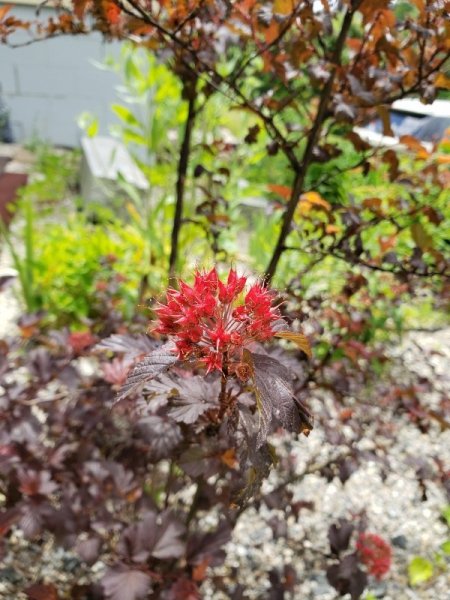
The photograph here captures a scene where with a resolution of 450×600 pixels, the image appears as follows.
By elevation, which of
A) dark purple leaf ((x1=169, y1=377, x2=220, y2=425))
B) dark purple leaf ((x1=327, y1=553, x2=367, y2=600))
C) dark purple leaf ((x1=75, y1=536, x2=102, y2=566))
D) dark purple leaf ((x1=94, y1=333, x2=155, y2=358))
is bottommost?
dark purple leaf ((x1=327, y1=553, x2=367, y2=600))

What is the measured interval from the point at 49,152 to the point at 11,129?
0.61m

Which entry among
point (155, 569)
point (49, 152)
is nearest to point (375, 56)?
point (155, 569)

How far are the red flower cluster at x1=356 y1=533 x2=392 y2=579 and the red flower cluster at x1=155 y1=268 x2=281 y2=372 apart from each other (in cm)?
100

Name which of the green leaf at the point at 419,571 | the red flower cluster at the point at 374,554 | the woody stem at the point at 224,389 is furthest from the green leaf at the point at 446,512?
the woody stem at the point at 224,389

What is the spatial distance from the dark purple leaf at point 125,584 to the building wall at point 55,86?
5.01 metres

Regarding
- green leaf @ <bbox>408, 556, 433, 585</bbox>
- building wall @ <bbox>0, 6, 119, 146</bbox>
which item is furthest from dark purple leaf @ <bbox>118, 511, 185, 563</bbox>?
building wall @ <bbox>0, 6, 119, 146</bbox>

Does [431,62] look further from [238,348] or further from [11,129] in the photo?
[11,129]

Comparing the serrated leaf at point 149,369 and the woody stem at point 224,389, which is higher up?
the serrated leaf at point 149,369

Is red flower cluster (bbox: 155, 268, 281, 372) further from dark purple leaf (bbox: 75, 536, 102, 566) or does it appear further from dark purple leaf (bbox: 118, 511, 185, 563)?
dark purple leaf (bbox: 75, 536, 102, 566)

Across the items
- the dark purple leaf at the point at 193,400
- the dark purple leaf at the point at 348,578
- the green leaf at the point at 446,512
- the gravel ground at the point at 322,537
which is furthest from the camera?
the green leaf at the point at 446,512

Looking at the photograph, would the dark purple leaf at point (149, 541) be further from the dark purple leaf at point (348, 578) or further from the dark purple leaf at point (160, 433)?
the dark purple leaf at point (348, 578)

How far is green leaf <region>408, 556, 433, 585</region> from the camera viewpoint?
5.63 ft

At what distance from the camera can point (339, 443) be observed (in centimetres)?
133

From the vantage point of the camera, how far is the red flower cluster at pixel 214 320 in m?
0.63
